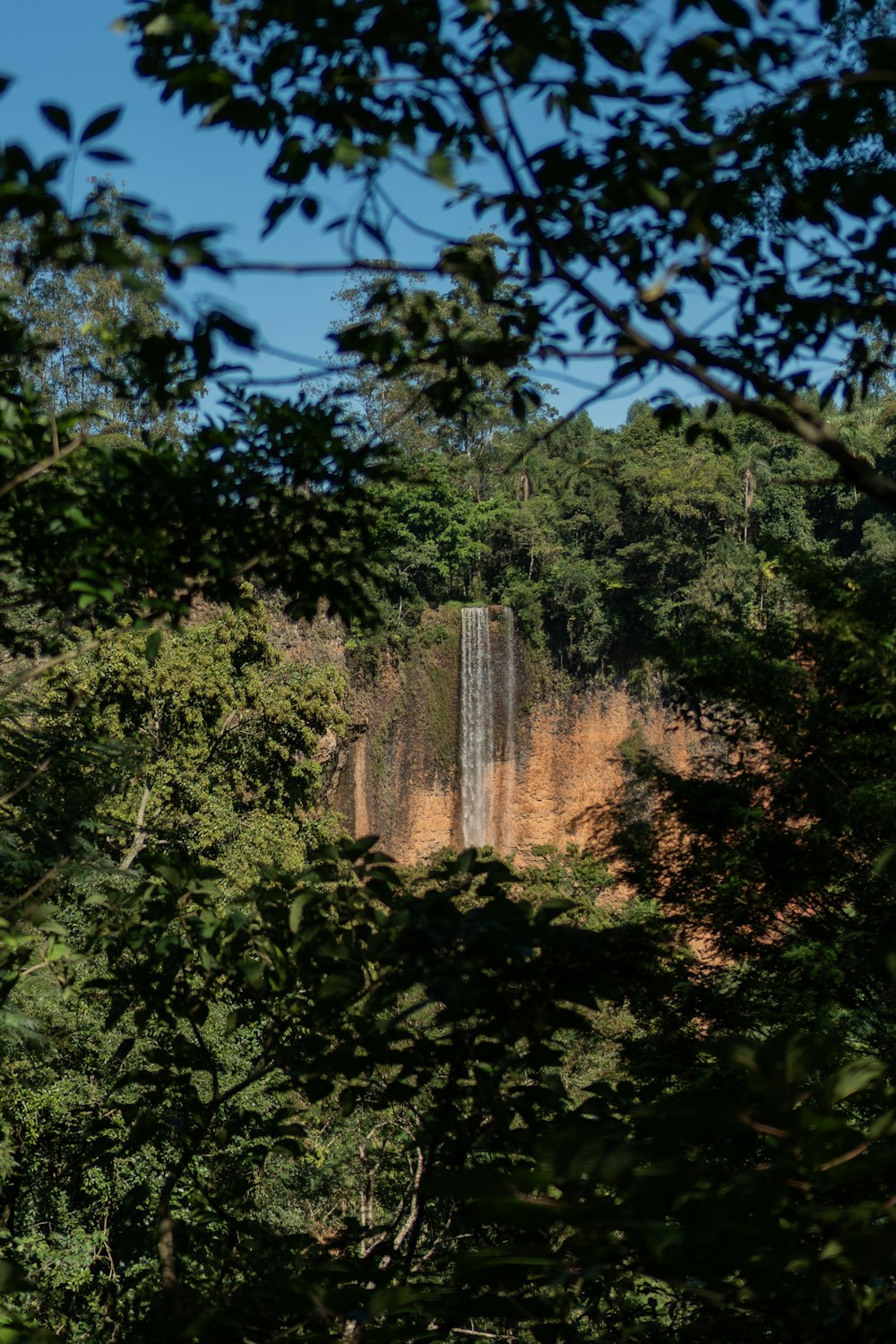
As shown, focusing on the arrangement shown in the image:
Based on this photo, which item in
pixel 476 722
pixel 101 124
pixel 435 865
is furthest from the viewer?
pixel 476 722

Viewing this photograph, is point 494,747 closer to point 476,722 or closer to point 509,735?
point 509,735

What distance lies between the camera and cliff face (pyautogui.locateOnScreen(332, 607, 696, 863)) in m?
22.4

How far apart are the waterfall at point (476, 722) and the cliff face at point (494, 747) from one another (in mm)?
41

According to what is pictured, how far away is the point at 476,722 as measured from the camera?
23141mm

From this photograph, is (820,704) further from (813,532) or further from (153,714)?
(813,532)

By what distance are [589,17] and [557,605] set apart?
2151 centimetres

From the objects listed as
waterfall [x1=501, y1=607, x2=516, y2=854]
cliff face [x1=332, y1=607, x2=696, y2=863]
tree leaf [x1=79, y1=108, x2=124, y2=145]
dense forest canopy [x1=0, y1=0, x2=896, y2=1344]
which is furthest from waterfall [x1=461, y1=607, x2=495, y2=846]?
tree leaf [x1=79, y1=108, x2=124, y2=145]

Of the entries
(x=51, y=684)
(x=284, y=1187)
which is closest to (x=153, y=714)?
(x=51, y=684)

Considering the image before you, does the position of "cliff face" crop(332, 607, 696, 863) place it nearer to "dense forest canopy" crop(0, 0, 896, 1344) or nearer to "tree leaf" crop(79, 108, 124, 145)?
"dense forest canopy" crop(0, 0, 896, 1344)

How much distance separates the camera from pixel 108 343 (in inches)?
87.4

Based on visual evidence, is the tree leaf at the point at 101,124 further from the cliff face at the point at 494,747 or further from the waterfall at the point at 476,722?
the waterfall at the point at 476,722

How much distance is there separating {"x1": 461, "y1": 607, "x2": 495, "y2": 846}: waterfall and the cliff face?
0.13 feet

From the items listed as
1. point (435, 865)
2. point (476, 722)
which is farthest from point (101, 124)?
point (476, 722)

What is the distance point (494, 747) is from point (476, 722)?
1.97ft
